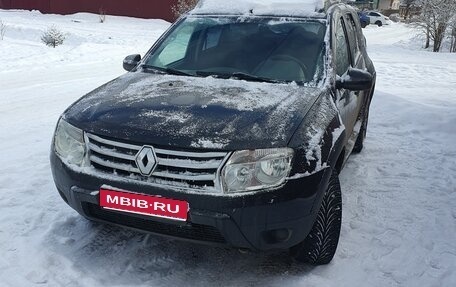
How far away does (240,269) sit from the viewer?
3021mm

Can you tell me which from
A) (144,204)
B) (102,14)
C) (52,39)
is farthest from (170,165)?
(102,14)

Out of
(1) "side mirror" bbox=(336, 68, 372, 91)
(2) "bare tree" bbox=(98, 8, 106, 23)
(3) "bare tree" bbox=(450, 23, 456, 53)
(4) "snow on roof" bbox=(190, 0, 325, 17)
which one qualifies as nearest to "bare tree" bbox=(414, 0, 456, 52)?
(3) "bare tree" bbox=(450, 23, 456, 53)

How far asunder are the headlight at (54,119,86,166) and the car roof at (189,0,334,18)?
6.07 feet

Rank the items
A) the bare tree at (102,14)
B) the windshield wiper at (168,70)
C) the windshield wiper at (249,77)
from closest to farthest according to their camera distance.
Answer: the windshield wiper at (249,77) < the windshield wiper at (168,70) < the bare tree at (102,14)

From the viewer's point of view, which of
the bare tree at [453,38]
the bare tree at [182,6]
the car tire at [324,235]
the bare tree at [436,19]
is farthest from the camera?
the bare tree at [182,6]

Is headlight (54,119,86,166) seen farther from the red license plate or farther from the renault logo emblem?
the renault logo emblem

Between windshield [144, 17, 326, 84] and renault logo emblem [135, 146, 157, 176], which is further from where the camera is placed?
windshield [144, 17, 326, 84]

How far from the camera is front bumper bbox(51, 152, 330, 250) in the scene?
98.0 inches

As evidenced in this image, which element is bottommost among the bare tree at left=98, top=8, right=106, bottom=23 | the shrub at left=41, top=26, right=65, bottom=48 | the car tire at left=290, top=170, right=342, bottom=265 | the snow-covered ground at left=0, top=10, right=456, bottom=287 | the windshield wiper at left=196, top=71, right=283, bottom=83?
the bare tree at left=98, top=8, right=106, bottom=23

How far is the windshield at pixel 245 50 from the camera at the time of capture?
139 inches

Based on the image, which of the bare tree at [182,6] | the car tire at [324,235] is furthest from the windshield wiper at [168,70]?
the bare tree at [182,6]

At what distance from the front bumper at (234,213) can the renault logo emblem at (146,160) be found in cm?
8

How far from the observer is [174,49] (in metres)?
4.04

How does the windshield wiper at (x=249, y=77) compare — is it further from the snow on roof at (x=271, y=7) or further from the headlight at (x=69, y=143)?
the headlight at (x=69, y=143)
